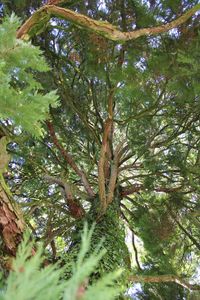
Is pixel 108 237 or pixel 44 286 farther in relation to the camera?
pixel 108 237

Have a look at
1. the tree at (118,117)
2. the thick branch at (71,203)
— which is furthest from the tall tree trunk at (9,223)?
the thick branch at (71,203)

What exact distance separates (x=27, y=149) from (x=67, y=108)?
24.1 inches

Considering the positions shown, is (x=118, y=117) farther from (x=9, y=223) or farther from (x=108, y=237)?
(x=9, y=223)

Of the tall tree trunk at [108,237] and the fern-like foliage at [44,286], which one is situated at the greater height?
the tall tree trunk at [108,237]

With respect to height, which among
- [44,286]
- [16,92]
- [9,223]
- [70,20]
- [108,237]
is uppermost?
[70,20]

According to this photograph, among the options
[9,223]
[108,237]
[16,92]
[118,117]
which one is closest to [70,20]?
[16,92]

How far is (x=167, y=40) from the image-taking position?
124 inches

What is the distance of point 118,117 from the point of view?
189 inches

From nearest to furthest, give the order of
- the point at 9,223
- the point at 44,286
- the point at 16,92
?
the point at 44,286 < the point at 16,92 < the point at 9,223

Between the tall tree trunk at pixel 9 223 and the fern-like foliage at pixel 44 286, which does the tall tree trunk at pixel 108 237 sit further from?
the fern-like foliage at pixel 44 286

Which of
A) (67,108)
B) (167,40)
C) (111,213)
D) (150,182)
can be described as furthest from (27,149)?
(167,40)

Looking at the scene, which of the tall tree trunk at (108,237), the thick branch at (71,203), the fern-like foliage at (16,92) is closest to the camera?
the fern-like foliage at (16,92)

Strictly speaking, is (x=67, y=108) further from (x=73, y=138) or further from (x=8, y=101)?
(x=8, y=101)

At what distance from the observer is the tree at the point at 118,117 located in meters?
3.02
